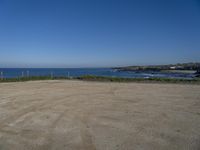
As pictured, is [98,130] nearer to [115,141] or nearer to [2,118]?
[115,141]

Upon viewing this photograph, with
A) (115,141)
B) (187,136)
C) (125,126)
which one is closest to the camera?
(115,141)

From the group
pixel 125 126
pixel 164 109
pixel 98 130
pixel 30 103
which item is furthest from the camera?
pixel 30 103

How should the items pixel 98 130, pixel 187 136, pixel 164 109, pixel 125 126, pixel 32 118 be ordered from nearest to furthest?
pixel 187 136 → pixel 98 130 → pixel 125 126 → pixel 32 118 → pixel 164 109

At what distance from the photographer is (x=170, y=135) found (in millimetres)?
5430

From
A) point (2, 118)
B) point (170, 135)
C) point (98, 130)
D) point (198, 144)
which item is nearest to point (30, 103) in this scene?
point (2, 118)

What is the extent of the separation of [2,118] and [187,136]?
17.6 ft

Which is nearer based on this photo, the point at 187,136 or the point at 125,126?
the point at 187,136

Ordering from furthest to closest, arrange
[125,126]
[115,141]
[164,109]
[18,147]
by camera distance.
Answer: [164,109]
[125,126]
[115,141]
[18,147]

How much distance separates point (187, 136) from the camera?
213 inches

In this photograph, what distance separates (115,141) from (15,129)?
105 inches

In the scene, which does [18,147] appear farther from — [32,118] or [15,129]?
[32,118]

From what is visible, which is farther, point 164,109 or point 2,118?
point 164,109

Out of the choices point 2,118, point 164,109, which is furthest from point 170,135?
point 2,118

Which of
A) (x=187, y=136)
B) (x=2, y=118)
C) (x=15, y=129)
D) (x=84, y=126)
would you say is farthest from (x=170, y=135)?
(x=2, y=118)
